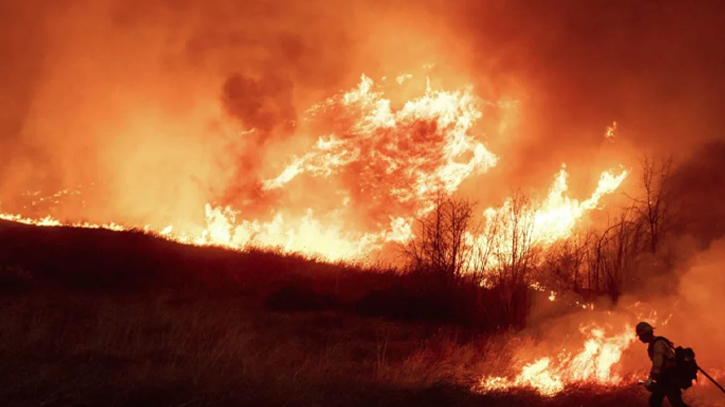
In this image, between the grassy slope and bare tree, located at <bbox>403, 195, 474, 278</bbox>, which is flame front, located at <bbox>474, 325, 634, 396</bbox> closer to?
the grassy slope

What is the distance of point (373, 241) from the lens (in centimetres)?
3156

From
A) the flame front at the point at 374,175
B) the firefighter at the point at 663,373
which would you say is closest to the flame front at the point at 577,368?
the firefighter at the point at 663,373

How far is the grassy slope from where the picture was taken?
9.62m

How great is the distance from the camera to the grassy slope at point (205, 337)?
962 cm

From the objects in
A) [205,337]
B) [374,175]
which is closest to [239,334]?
[205,337]

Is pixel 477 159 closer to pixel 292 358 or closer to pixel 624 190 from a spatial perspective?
pixel 624 190

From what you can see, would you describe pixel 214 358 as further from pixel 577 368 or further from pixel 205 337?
pixel 577 368

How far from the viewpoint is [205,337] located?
13.6m

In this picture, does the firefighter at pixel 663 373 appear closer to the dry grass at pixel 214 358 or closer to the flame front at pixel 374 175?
the dry grass at pixel 214 358

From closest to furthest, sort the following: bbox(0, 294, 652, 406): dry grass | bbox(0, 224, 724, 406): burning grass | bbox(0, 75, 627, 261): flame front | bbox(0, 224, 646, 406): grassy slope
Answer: bbox(0, 294, 652, 406): dry grass
bbox(0, 224, 646, 406): grassy slope
bbox(0, 224, 724, 406): burning grass
bbox(0, 75, 627, 261): flame front

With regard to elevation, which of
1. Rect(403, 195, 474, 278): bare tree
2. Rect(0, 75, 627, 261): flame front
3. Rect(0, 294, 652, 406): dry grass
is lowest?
Rect(0, 294, 652, 406): dry grass

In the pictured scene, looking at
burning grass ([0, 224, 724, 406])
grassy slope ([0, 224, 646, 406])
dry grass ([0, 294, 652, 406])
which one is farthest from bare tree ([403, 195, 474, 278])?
dry grass ([0, 294, 652, 406])

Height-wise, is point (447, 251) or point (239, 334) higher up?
point (447, 251)

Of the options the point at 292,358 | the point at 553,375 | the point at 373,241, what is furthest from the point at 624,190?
the point at 292,358
